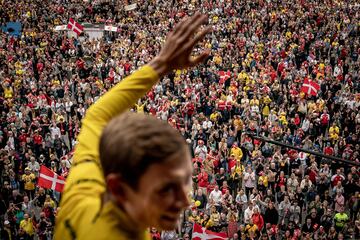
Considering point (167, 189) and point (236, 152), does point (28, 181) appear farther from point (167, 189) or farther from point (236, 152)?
point (167, 189)

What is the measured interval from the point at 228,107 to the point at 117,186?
2024 cm

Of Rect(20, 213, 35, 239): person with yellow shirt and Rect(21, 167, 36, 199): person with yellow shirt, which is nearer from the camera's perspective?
Rect(20, 213, 35, 239): person with yellow shirt

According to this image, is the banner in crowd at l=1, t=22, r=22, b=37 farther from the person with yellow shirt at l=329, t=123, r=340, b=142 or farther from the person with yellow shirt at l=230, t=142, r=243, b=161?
the person with yellow shirt at l=329, t=123, r=340, b=142

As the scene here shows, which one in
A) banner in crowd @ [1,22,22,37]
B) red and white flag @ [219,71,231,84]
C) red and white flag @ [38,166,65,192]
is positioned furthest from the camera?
banner in crowd @ [1,22,22,37]

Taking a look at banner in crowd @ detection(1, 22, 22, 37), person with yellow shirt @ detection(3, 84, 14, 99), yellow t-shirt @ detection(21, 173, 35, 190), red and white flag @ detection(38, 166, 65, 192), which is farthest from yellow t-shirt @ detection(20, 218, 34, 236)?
banner in crowd @ detection(1, 22, 22, 37)

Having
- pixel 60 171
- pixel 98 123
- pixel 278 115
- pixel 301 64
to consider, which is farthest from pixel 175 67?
pixel 301 64

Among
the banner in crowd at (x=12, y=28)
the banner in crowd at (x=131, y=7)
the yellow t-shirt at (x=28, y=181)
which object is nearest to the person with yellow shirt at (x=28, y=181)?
the yellow t-shirt at (x=28, y=181)

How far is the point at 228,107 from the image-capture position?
21500 mm

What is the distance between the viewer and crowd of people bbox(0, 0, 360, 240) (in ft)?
47.0

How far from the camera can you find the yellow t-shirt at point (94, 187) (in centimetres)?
142

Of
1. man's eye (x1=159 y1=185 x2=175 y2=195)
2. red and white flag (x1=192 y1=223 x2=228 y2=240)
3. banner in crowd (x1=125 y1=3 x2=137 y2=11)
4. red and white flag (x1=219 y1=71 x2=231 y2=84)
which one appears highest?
man's eye (x1=159 y1=185 x2=175 y2=195)

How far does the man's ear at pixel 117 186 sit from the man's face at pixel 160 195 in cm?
1

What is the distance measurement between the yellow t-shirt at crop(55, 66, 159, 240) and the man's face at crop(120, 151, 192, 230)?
0.05m

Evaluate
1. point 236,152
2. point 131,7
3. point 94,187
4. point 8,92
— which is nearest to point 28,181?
point 236,152
